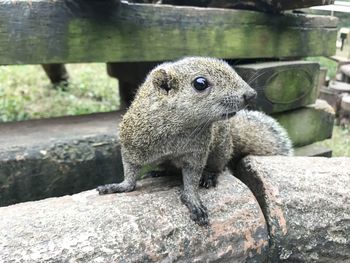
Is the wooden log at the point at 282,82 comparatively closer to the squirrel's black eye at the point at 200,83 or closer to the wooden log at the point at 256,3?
the wooden log at the point at 256,3

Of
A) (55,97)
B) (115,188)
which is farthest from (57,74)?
(115,188)

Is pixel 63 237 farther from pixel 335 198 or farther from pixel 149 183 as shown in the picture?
pixel 335 198

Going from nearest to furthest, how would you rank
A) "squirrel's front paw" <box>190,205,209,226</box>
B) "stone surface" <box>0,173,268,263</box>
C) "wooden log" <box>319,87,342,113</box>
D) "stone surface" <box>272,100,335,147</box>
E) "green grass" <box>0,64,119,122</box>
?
"stone surface" <box>0,173,268,263</box>
"squirrel's front paw" <box>190,205,209,226</box>
"stone surface" <box>272,100,335,147</box>
"green grass" <box>0,64,119,122</box>
"wooden log" <box>319,87,342,113</box>

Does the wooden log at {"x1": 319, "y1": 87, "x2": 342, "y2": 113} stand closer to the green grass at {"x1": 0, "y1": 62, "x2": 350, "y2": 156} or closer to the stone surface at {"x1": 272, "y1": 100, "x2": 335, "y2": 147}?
the green grass at {"x1": 0, "y1": 62, "x2": 350, "y2": 156}

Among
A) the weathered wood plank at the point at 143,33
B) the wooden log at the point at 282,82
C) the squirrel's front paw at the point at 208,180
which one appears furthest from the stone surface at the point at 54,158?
the wooden log at the point at 282,82

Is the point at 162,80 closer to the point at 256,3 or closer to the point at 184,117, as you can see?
the point at 184,117

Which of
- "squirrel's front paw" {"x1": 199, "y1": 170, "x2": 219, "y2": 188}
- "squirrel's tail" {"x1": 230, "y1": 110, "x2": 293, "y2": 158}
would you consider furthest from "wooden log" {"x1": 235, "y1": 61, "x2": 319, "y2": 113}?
"squirrel's front paw" {"x1": 199, "y1": 170, "x2": 219, "y2": 188}

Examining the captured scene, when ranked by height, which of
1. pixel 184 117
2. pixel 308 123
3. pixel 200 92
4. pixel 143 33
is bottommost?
pixel 308 123
